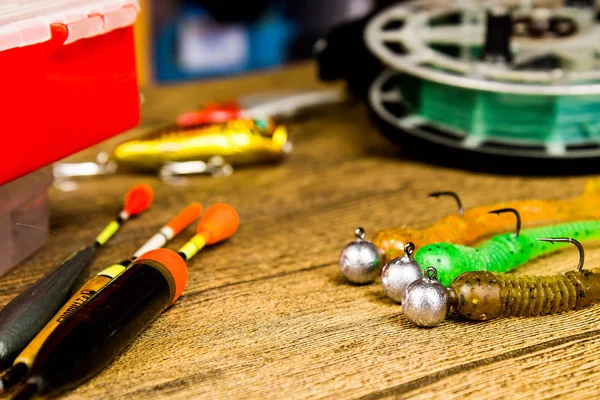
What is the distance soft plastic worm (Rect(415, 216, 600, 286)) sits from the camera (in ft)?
1.53

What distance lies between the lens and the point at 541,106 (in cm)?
64

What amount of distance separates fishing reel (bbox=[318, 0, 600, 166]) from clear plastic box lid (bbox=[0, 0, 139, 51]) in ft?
0.81

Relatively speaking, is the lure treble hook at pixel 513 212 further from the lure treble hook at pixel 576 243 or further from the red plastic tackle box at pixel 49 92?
the red plastic tackle box at pixel 49 92

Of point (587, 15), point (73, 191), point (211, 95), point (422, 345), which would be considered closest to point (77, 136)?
point (73, 191)

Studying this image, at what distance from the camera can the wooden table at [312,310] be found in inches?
16.2

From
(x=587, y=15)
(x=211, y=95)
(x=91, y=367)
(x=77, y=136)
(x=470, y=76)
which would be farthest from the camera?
(x=211, y=95)

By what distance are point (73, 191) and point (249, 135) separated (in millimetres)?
160

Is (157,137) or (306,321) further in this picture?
(157,137)

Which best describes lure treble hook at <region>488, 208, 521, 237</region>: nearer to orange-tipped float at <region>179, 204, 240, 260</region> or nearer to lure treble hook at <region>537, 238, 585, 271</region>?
lure treble hook at <region>537, 238, 585, 271</region>

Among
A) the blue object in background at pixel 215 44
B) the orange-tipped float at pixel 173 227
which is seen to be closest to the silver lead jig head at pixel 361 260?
the orange-tipped float at pixel 173 227

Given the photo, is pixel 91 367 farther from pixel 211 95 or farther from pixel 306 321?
pixel 211 95

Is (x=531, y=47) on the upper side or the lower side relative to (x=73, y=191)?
upper

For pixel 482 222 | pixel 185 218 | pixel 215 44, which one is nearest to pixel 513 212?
pixel 482 222

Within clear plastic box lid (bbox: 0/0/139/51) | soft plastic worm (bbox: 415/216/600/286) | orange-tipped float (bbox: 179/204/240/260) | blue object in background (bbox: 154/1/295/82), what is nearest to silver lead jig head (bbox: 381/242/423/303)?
soft plastic worm (bbox: 415/216/600/286)
